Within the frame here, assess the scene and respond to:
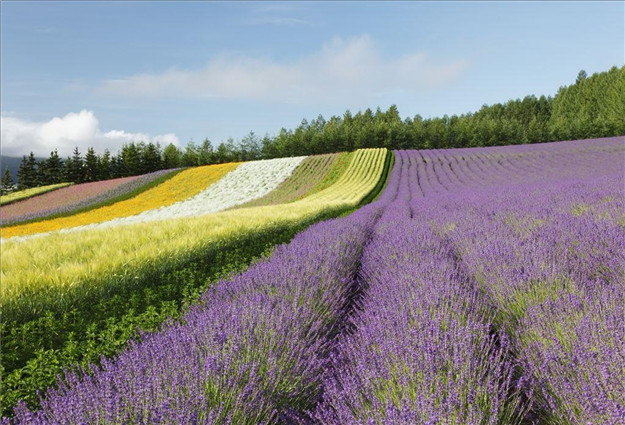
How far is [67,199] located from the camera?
3275 cm

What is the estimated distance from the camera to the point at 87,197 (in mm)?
32594

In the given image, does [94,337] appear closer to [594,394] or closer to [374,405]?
[374,405]

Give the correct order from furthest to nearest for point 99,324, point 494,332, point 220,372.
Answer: point 99,324 → point 494,332 → point 220,372

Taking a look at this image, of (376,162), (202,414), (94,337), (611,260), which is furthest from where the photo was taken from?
(376,162)

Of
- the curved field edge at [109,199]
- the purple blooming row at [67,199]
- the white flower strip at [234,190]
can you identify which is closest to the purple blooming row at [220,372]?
the white flower strip at [234,190]

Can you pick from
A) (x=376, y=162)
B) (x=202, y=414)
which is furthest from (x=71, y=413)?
(x=376, y=162)


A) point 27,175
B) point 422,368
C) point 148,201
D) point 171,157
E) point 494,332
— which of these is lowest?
point 148,201

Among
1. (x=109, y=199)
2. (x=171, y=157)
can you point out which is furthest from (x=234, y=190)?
(x=171, y=157)

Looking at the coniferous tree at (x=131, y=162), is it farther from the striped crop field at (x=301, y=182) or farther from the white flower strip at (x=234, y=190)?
the striped crop field at (x=301, y=182)

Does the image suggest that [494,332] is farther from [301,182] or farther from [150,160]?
[150,160]

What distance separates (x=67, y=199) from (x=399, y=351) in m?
37.3

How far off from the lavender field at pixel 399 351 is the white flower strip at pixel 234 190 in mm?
18867

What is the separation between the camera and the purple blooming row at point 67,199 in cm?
2683

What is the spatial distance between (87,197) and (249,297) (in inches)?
1366
